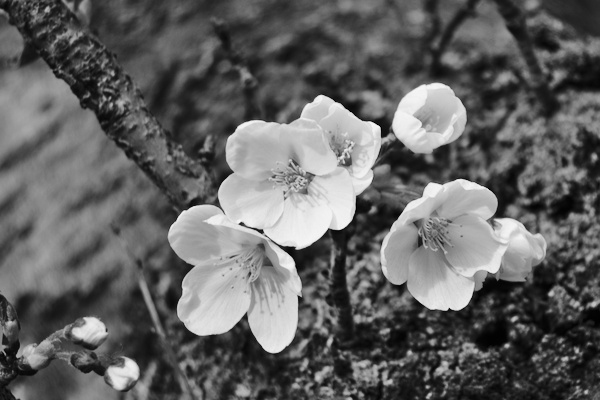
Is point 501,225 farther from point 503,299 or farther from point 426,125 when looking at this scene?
point 503,299

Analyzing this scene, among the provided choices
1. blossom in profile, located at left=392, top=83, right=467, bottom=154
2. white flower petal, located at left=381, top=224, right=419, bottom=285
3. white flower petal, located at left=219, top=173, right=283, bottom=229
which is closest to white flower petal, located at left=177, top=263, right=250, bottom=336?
white flower petal, located at left=219, top=173, right=283, bottom=229

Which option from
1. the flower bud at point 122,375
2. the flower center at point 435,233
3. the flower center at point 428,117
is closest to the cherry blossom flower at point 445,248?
the flower center at point 435,233

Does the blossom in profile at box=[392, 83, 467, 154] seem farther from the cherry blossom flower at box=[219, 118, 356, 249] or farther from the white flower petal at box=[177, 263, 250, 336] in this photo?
the white flower petal at box=[177, 263, 250, 336]

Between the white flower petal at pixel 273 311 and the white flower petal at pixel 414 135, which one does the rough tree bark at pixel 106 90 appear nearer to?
the white flower petal at pixel 273 311

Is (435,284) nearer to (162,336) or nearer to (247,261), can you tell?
(247,261)

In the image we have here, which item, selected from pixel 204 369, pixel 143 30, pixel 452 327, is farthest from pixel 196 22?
pixel 452 327
